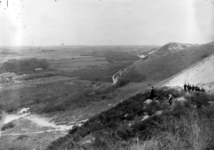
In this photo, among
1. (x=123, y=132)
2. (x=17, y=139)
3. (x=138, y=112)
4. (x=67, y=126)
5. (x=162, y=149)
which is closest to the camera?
(x=162, y=149)

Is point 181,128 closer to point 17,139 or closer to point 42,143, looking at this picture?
point 42,143

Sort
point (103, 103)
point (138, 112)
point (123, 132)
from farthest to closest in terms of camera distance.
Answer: point (103, 103), point (138, 112), point (123, 132)

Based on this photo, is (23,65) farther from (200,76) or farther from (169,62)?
(200,76)

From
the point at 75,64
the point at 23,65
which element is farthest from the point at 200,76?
the point at 23,65

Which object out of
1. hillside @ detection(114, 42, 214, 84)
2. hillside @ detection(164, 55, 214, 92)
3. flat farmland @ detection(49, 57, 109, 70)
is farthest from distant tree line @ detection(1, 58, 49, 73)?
hillside @ detection(164, 55, 214, 92)

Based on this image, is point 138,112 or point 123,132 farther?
point 138,112

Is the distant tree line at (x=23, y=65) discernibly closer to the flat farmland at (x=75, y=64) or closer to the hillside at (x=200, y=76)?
the flat farmland at (x=75, y=64)

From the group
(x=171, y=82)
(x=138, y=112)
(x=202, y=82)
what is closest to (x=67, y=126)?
(x=138, y=112)

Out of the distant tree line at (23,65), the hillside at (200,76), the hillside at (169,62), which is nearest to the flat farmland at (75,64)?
the distant tree line at (23,65)
